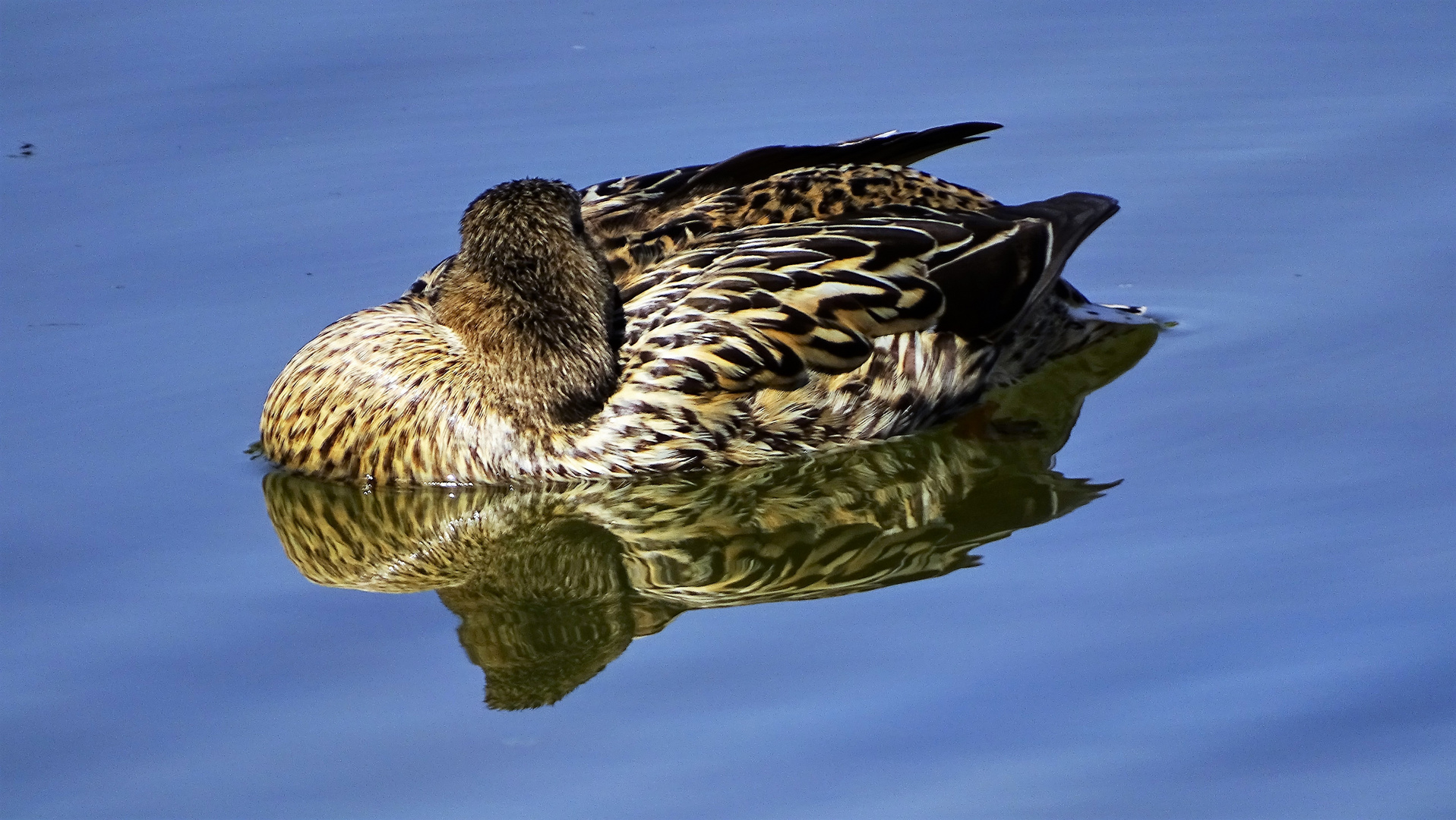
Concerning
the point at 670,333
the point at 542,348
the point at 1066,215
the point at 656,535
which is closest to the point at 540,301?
the point at 542,348

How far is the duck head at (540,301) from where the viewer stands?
8.73 m

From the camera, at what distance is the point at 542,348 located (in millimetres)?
8758

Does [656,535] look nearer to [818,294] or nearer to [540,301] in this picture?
[540,301]

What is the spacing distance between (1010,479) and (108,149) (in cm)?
561

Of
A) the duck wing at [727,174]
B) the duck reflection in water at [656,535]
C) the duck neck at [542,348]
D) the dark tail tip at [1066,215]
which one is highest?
the duck wing at [727,174]

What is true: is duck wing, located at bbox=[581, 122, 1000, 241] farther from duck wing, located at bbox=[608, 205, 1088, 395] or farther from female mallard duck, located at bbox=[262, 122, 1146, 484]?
duck wing, located at bbox=[608, 205, 1088, 395]

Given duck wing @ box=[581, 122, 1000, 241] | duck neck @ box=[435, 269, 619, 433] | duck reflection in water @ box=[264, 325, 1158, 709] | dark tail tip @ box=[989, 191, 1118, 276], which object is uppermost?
duck wing @ box=[581, 122, 1000, 241]

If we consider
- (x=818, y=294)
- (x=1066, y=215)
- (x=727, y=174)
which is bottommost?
(x=818, y=294)

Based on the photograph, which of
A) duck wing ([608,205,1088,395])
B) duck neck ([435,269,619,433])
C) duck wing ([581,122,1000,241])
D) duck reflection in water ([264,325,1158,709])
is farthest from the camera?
duck wing ([581,122,1000,241])

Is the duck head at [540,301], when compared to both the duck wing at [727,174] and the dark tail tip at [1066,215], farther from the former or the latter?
the dark tail tip at [1066,215]

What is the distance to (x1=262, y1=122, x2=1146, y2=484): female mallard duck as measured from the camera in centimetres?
878

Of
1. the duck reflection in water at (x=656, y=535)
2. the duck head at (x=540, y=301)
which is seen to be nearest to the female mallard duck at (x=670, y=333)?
the duck head at (x=540, y=301)

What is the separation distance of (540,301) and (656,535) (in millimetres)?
1147

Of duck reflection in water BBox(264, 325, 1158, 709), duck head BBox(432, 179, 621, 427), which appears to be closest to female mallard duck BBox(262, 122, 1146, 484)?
duck head BBox(432, 179, 621, 427)
